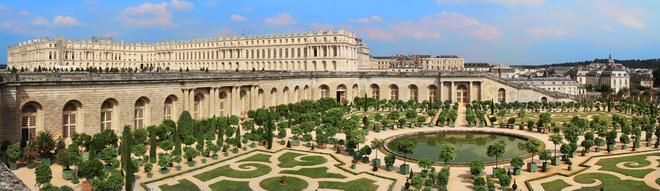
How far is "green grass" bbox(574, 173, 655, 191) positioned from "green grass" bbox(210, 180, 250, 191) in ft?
56.4

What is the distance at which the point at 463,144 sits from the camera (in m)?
43.3

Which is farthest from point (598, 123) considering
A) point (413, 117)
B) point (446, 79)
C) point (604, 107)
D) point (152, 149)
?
point (152, 149)

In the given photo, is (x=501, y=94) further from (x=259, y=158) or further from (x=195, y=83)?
(x=259, y=158)

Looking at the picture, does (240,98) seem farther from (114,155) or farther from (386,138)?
(114,155)

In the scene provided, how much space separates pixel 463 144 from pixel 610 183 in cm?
1531

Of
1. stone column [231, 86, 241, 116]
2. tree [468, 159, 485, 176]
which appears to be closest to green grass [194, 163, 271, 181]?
tree [468, 159, 485, 176]

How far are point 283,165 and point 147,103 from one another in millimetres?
16820

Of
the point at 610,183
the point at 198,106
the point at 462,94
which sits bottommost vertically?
the point at 610,183

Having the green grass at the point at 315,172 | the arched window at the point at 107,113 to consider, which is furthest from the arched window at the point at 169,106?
the green grass at the point at 315,172

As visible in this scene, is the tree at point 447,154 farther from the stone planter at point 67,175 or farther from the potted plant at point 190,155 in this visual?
the stone planter at point 67,175

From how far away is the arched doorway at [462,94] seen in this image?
76312 millimetres

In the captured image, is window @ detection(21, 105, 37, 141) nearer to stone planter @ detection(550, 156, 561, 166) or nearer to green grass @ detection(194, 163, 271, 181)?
green grass @ detection(194, 163, 271, 181)

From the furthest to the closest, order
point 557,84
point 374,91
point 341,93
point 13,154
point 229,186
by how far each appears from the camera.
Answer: point 557,84 < point 374,91 < point 341,93 < point 13,154 < point 229,186

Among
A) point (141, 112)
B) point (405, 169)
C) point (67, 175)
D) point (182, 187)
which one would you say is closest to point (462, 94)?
point (141, 112)
